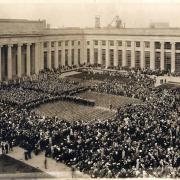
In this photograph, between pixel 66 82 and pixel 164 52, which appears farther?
pixel 164 52

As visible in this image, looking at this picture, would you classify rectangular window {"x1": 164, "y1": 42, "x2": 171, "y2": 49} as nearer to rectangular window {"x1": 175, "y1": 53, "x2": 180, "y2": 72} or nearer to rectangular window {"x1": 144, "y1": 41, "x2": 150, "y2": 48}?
rectangular window {"x1": 175, "y1": 53, "x2": 180, "y2": 72}

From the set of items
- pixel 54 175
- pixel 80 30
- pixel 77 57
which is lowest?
pixel 54 175

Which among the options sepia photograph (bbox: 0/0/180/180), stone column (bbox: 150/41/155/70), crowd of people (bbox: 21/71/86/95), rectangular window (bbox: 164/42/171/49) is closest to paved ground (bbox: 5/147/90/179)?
sepia photograph (bbox: 0/0/180/180)

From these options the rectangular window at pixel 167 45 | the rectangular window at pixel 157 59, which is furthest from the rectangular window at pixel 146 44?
the rectangular window at pixel 167 45

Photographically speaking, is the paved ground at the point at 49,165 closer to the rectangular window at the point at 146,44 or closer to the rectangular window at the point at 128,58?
the rectangular window at the point at 146,44

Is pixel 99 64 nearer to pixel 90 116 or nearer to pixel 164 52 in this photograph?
pixel 164 52

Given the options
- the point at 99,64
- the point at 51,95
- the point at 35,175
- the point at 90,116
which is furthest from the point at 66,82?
the point at 35,175
